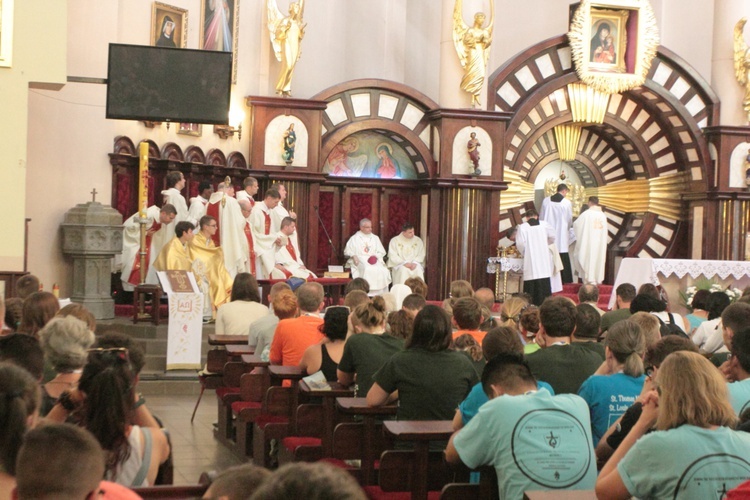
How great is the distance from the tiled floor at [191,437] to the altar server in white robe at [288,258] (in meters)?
3.73

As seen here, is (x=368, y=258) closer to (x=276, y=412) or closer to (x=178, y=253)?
(x=178, y=253)

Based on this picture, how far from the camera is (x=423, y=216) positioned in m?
17.2

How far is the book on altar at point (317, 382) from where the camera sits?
618 cm

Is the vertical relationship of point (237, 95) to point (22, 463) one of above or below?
above

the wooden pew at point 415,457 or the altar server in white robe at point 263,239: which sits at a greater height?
the altar server in white robe at point 263,239

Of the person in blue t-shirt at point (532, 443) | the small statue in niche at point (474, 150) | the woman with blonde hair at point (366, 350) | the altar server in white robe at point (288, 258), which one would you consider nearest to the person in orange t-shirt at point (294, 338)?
the woman with blonde hair at point (366, 350)

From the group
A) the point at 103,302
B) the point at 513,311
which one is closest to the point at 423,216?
the point at 103,302

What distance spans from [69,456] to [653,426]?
7.34 feet

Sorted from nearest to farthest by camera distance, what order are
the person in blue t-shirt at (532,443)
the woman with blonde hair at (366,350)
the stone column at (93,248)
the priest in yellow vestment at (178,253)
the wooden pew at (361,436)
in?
the person in blue t-shirt at (532,443), the wooden pew at (361,436), the woman with blonde hair at (366,350), the stone column at (93,248), the priest in yellow vestment at (178,253)

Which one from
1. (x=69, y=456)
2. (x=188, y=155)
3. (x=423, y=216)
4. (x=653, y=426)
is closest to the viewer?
(x=69, y=456)

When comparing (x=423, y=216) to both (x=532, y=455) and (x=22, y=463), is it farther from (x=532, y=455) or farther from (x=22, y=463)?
(x=22, y=463)

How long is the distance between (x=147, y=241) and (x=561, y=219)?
7660 millimetres

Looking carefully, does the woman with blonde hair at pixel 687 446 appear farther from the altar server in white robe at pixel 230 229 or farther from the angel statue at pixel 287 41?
the angel statue at pixel 287 41

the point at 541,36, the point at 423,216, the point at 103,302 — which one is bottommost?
the point at 103,302
